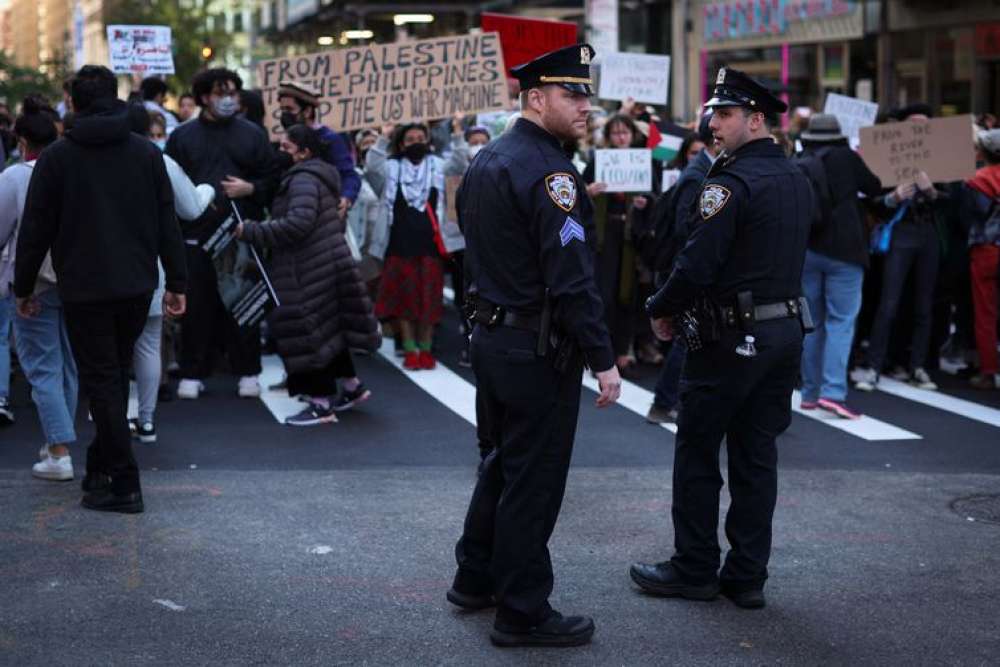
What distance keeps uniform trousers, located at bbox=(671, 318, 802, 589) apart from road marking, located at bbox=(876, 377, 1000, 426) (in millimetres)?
4521

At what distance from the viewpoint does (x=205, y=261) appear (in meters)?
10.1

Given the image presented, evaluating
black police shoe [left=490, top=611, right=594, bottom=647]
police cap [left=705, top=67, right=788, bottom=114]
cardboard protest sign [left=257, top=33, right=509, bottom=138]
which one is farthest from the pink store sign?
black police shoe [left=490, top=611, right=594, bottom=647]

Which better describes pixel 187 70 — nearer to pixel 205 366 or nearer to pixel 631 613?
pixel 205 366

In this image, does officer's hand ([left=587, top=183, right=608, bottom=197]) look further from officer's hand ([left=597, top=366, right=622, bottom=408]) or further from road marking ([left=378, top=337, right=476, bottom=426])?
officer's hand ([left=597, top=366, right=622, bottom=408])

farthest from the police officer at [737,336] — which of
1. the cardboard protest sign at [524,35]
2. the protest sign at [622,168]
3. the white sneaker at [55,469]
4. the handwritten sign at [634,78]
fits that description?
the handwritten sign at [634,78]

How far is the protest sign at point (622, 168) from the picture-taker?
11.1 metres

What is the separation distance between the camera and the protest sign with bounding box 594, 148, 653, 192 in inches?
436

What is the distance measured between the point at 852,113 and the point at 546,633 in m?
8.10

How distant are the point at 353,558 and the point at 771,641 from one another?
1.82m

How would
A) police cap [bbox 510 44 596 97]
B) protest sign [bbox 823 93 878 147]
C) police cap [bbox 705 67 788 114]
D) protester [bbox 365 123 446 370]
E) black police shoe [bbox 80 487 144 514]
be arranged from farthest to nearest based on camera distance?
protest sign [bbox 823 93 878 147] < protester [bbox 365 123 446 370] < black police shoe [bbox 80 487 144 514] < police cap [bbox 705 67 788 114] < police cap [bbox 510 44 596 97]

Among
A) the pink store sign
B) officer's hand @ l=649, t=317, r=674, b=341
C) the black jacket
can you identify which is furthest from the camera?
the pink store sign

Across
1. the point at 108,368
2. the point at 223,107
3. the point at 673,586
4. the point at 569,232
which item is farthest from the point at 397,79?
the point at 569,232

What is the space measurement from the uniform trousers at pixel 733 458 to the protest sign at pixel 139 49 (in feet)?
33.6

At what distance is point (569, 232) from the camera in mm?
4926
